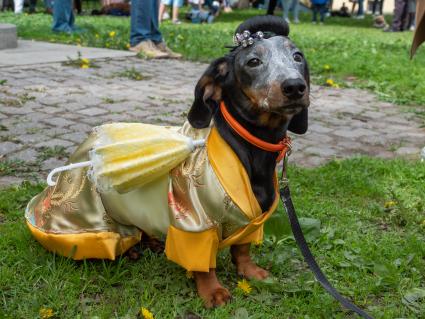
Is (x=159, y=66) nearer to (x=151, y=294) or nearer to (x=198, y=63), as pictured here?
(x=198, y=63)

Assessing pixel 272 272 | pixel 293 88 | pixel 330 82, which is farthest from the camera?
pixel 330 82

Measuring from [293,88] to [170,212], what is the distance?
74 centimetres

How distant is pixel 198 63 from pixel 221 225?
643 centimetres

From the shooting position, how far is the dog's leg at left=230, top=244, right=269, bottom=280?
2725 mm

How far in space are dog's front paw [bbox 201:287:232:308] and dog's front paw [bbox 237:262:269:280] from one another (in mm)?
196

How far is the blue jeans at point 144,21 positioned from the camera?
8.63m

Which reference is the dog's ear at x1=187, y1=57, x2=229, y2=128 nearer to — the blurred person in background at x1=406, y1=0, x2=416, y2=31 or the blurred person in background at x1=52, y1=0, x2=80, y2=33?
the blurred person in background at x1=52, y1=0, x2=80, y2=33

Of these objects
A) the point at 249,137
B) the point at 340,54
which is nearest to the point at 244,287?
the point at 249,137

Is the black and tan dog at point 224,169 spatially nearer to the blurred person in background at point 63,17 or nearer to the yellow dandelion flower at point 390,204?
the yellow dandelion flower at point 390,204

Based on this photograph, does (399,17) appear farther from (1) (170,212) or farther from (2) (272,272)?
(1) (170,212)

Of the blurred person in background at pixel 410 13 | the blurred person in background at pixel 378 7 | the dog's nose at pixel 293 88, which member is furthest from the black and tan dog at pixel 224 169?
the blurred person in background at pixel 378 7

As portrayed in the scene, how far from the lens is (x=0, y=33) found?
8.61 meters

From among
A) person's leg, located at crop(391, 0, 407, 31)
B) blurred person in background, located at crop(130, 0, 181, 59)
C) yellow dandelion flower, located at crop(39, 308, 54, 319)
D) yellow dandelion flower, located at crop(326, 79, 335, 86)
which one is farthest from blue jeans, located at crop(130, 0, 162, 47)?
person's leg, located at crop(391, 0, 407, 31)

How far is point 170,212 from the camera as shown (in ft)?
7.89
